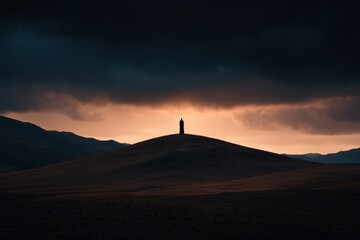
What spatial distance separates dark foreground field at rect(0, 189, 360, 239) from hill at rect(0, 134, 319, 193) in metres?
24.9

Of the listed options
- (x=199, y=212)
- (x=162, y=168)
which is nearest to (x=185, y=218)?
(x=199, y=212)

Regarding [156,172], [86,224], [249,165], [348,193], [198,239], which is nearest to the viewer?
[198,239]

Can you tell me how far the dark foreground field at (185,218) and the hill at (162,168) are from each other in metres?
24.9

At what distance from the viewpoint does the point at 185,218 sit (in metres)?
35.6

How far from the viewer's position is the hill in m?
79.0

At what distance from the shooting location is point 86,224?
32.6 m

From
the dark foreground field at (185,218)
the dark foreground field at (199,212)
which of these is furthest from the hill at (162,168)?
the dark foreground field at (185,218)

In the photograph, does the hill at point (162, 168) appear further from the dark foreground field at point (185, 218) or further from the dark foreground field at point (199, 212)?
the dark foreground field at point (185, 218)

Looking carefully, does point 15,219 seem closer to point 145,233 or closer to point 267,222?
point 145,233

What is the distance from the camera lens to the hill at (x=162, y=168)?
79.0 m

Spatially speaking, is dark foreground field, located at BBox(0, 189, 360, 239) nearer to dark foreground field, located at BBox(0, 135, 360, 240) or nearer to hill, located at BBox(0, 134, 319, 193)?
dark foreground field, located at BBox(0, 135, 360, 240)

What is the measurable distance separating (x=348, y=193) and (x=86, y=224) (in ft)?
93.9

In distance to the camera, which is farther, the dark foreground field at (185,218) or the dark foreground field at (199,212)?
the dark foreground field at (199,212)

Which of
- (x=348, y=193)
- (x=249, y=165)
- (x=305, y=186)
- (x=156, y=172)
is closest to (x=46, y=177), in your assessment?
(x=156, y=172)
